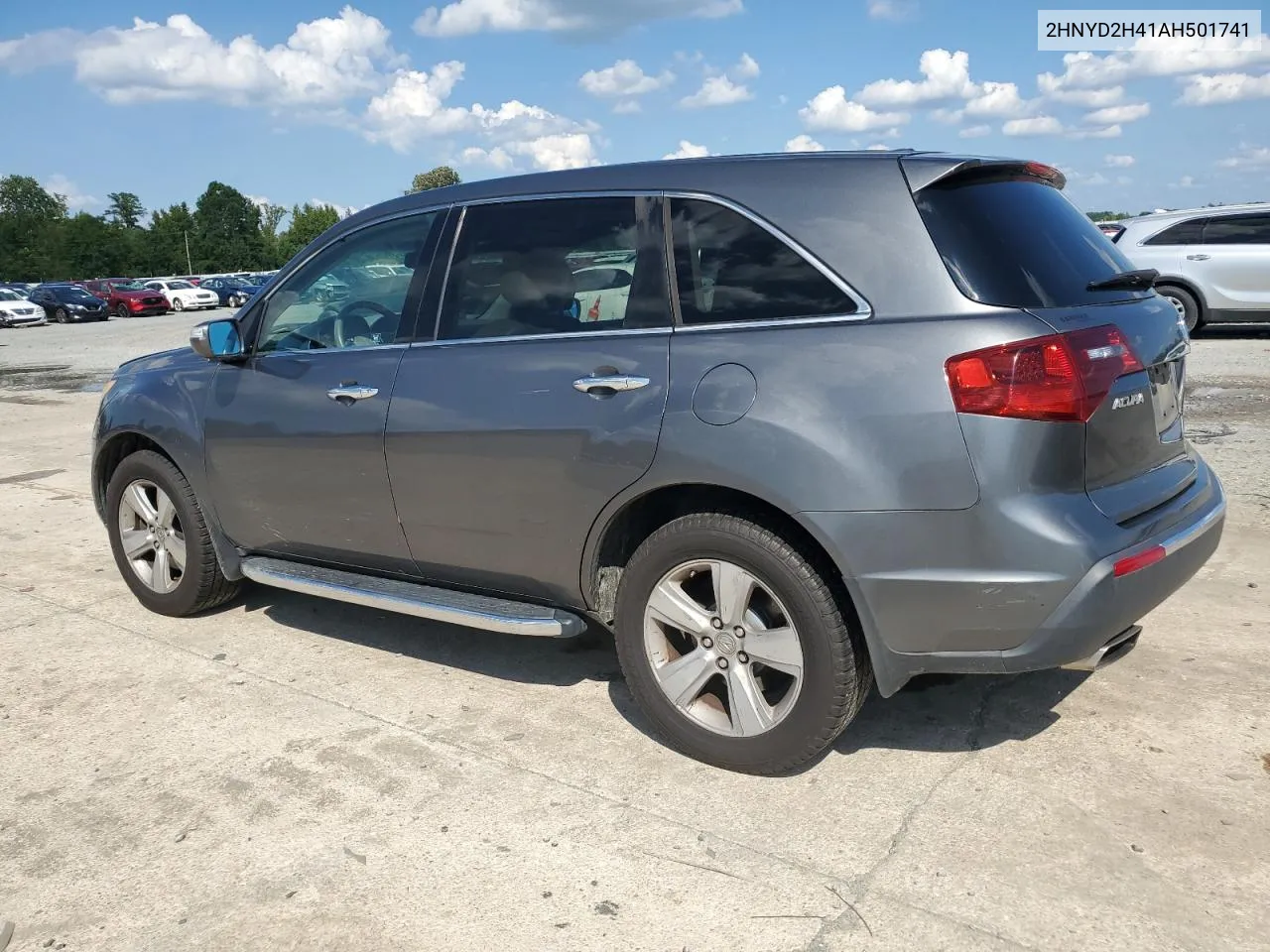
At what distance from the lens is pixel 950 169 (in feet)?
9.95

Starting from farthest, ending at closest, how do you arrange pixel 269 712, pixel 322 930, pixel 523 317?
pixel 269 712
pixel 523 317
pixel 322 930

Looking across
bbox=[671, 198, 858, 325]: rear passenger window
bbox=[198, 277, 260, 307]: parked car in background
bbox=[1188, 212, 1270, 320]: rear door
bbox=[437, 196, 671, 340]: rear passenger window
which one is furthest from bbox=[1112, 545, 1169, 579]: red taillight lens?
bbox=[198, 277, 260, 307]: parked car in background

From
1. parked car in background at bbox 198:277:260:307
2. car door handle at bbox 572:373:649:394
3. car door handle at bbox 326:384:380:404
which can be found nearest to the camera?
car door handle at bbox 572:373:649:394

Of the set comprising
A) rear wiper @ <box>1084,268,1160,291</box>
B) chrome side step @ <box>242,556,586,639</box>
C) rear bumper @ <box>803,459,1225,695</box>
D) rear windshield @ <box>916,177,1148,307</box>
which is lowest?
chrome side step @ <box>242,556,586,639</box>

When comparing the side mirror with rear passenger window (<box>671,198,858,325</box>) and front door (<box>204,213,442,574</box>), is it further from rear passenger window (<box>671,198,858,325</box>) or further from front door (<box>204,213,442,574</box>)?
rear passenger window (<box>671,198,858,325</box>)

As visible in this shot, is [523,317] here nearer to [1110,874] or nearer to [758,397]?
[758,397]

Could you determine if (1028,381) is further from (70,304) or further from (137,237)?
(137,237)

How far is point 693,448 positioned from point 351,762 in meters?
1.55

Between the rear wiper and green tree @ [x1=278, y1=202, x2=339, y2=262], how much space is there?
114676mm

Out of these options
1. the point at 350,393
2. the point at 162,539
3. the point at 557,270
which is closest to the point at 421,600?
the point at 350,393

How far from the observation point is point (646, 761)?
3.44 metres

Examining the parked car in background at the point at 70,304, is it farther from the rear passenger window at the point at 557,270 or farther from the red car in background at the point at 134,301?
the rear passenger window at the point at 557,270

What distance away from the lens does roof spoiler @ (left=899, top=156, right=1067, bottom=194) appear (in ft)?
9.85

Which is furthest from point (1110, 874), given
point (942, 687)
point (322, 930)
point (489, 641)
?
point (489, 641)
